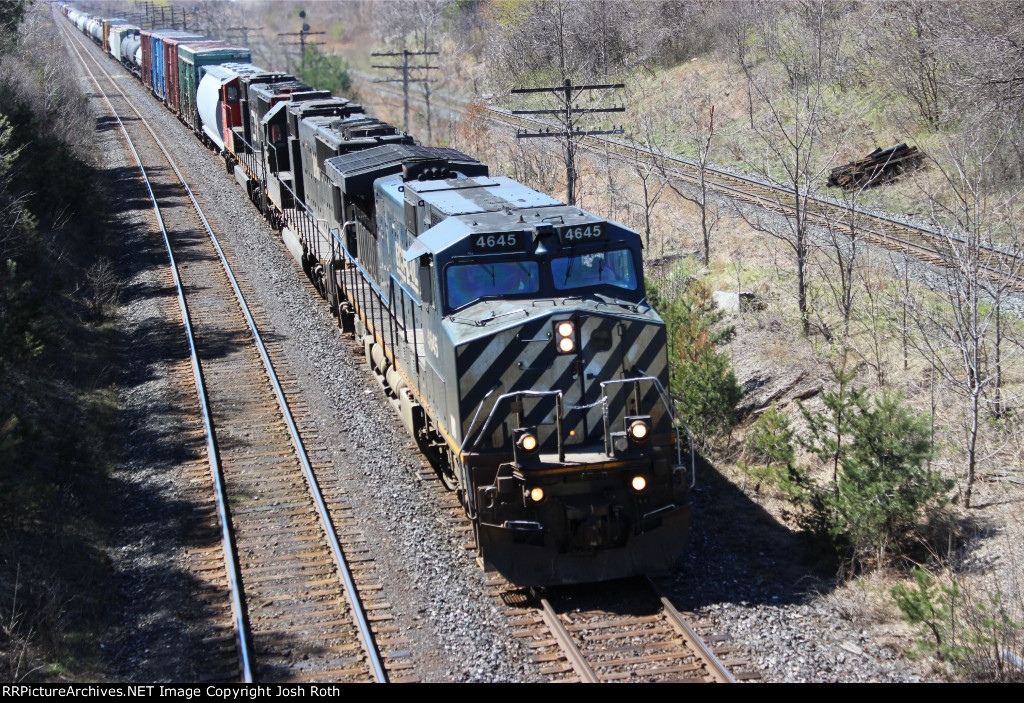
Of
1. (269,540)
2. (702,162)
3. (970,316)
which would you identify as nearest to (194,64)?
(702,162)

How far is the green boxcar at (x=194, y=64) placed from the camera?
123 feet

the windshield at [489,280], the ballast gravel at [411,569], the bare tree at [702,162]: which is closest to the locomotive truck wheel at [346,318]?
the ballast gravel at [411,569]

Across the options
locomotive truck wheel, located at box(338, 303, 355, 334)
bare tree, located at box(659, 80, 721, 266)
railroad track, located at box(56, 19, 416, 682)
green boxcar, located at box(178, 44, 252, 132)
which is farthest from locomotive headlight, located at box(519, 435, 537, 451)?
green boxcar, located at box(178, 44, 252, 132)

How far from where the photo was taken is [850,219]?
18562 millimetres

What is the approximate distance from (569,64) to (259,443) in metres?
26.0

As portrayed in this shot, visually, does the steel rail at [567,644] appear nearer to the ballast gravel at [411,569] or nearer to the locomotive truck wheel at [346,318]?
the ballast gravel at [411,569]

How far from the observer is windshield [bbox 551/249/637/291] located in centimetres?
1020

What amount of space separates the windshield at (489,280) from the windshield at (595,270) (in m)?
0.26

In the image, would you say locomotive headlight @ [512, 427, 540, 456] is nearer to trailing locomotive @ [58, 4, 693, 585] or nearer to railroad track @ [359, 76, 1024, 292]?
trailing locomotive @ [58, 4, 693, 585]

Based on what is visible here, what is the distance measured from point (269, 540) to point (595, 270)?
200 inches

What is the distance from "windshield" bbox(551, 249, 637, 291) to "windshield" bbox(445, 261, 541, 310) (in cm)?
26

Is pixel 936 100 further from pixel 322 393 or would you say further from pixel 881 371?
pixel 322 393

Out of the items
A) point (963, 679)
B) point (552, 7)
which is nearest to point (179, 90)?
point (552, 7)

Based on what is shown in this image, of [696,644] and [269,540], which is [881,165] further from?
[269,540]
